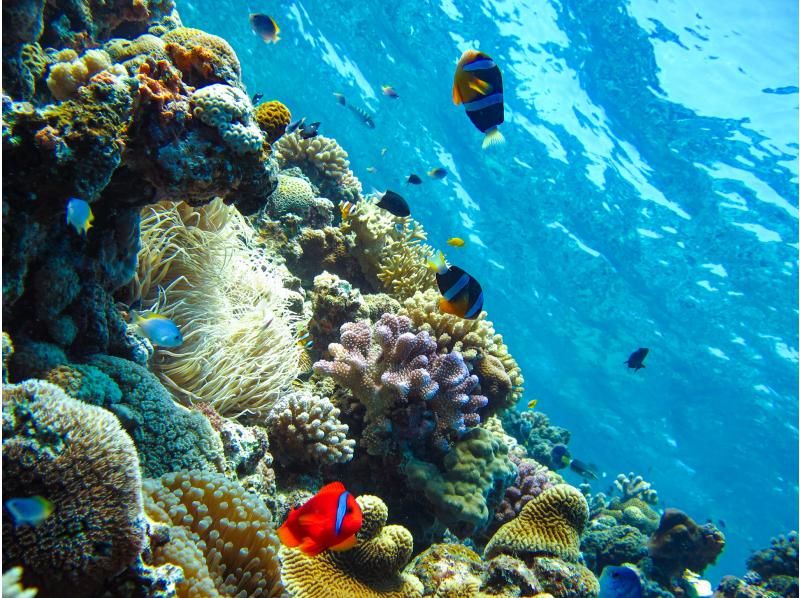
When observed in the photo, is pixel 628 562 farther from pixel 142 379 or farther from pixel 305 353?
pixel 142 379

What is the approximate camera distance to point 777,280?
19.4 metres

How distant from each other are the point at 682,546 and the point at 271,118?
8.69m

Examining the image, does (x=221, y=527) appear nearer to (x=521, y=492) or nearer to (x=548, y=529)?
(x=548, y=529)

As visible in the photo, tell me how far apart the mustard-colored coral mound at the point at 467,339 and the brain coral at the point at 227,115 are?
2.56 m

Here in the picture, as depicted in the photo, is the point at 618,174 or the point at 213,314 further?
the point at 618,174

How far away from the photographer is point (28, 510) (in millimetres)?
1393

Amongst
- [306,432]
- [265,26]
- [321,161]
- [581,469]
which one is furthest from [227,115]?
[581,469]

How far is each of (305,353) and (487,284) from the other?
96.1ft

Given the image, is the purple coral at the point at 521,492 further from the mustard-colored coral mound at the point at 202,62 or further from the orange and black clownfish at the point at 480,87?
the mustard-colored coral mound at the point at 202,62

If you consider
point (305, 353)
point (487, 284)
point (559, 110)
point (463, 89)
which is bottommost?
point (305, 353)

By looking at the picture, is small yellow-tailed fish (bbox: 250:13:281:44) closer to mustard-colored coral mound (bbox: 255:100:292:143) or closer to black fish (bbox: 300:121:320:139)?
black fish (bbox: 300:121:320:139)

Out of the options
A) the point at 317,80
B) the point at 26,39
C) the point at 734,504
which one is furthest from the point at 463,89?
the point at 734,504

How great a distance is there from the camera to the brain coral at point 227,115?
8.10 ft

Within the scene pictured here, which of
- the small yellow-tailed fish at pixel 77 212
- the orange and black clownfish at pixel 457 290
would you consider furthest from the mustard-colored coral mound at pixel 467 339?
the small yellow-tailed fish at pixel 77 212
